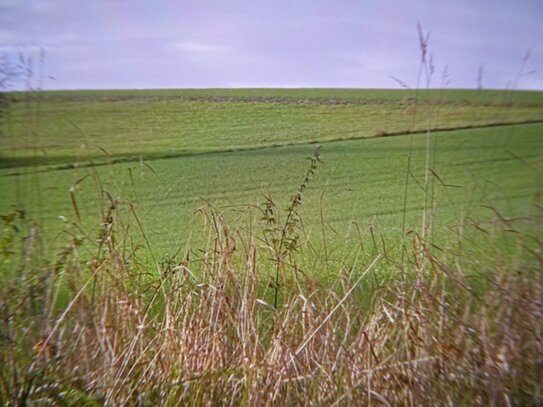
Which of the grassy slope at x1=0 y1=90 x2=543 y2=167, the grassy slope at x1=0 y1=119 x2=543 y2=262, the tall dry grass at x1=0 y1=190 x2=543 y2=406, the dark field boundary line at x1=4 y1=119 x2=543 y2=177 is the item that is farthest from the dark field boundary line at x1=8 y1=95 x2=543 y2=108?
the tall dry grass at x1=0 y1=190 x2=543 y2=406

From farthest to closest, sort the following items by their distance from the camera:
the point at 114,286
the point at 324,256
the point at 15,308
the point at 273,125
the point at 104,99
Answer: the point at 273,125, the point at 104,99, the point at 324,256, the point at 114,286, the point at 15,308

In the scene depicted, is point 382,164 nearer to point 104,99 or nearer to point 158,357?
point 104,99

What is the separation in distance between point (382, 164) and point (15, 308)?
3.39 m

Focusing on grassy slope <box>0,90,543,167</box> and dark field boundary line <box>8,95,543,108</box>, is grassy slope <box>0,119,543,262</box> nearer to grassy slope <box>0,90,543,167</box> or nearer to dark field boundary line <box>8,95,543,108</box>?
grassy slope <box>0,90,543,167</box>

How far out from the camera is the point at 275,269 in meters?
3.77

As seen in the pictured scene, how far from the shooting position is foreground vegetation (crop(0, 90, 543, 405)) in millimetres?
2900

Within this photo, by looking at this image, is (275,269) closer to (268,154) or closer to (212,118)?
(268,154)

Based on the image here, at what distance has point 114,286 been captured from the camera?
3.49 m

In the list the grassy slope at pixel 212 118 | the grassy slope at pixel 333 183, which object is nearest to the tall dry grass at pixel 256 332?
the grassy slope at pixel 333 183

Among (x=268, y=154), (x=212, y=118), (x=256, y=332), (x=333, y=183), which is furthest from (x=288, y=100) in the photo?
(x=256, y=332)

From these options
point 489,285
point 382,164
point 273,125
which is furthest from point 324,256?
point 273,125

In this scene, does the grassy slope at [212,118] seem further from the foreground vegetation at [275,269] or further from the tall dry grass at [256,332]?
the tall dry grass at [256,332]

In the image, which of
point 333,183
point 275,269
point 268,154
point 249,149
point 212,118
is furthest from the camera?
point 212,118

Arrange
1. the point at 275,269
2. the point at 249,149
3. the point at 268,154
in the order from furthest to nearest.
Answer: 1. the point at 249,149
2. the point at 268,154
3. the point at 275,269
